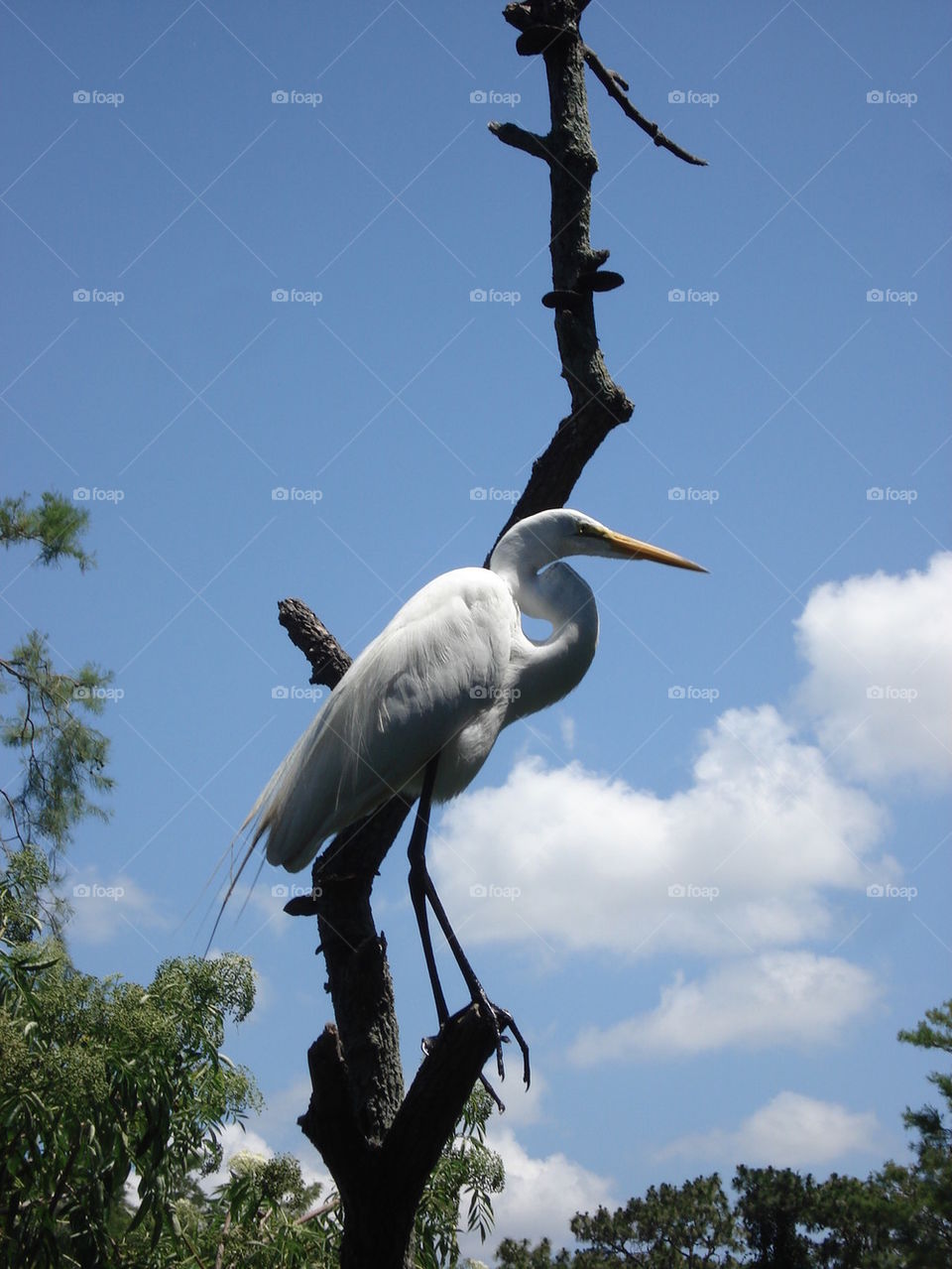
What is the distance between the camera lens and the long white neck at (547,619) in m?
4.37

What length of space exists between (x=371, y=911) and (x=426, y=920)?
1.07 ft

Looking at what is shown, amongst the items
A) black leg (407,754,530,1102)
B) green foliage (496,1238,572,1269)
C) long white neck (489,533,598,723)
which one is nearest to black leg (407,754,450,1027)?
black leg (407,754,530,1102)

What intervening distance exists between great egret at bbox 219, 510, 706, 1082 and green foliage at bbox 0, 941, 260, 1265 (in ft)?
2.05

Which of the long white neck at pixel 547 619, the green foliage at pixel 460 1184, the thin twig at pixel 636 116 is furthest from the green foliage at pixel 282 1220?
the thin twig at pixel 636 116

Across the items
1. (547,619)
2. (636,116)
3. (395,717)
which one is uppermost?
(636,116)

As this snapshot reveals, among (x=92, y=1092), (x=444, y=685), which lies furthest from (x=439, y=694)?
(x=92, y=1092)

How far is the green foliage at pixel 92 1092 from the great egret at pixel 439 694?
2.05 ft

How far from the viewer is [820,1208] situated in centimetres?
1047

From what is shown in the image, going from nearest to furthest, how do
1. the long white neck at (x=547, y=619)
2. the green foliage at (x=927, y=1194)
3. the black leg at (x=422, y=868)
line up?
the black leg at (x=422, y=868), the long white neck at (x=547, y=619), the green foliage at (x=927, y=1194)

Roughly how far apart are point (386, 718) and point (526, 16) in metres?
3.35

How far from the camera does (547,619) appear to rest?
4.50m

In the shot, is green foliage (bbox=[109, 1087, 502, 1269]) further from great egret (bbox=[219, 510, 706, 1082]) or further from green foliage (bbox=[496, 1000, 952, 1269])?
green foliage (bbox=[496, 1000, 952, 1269])

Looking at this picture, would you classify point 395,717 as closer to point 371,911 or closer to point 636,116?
point 371,911

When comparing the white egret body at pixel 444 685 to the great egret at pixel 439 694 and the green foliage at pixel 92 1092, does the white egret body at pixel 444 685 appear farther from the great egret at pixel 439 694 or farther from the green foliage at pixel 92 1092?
the green foliage at pixel 92 1092
